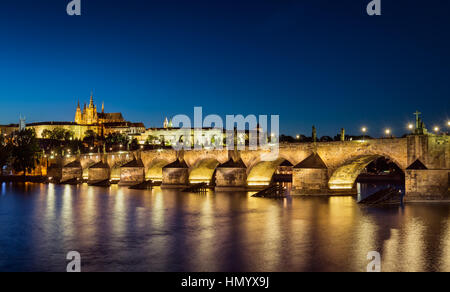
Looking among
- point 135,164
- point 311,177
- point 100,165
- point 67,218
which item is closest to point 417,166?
point 311,177

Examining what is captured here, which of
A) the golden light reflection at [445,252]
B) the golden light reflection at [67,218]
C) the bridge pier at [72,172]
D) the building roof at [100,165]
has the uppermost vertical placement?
the building roof at [100,165]

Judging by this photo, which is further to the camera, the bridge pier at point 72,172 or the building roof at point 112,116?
the building roof at point 112,116

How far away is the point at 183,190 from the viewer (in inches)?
1777

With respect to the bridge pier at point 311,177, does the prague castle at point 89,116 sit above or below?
above

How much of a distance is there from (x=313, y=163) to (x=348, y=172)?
3163mm

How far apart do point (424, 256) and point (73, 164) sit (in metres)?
59.8

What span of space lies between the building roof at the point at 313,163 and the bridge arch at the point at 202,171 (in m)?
14.3

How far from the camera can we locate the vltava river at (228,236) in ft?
51.6

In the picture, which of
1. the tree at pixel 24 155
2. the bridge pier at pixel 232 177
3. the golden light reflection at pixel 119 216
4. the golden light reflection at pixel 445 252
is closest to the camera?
the golden light reflection at pixel 445 252

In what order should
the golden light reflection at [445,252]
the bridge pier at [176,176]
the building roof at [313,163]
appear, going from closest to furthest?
the golden light reflection at [445,252] → the building roof at [313,163] → the bridge pier at [176,176]

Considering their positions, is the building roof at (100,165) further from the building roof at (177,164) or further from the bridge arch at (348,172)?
the bridge arch at (348,172)

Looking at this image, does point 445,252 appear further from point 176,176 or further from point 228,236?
point 176,176

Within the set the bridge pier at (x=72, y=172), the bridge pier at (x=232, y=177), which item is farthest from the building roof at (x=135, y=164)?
the bridge pier at (x=72, y=172)

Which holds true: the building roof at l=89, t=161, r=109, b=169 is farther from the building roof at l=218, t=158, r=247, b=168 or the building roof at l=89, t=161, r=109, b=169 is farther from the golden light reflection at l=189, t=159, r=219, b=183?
the building roof at l=218, t=158, r=247, b=168
